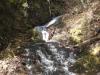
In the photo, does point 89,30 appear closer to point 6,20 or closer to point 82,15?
point 82,15

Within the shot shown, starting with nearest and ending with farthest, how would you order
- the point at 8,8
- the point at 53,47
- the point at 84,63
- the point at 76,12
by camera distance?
the point at 84,63 → the point at 53,47 → the point at 8,8 → the point at 76,12

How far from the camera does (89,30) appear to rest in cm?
1157

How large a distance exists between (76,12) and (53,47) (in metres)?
3.64

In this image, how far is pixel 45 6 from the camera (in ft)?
44.2

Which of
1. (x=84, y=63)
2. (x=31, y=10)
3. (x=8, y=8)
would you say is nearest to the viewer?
(x=84, y=63)

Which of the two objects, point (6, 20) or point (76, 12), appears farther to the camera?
point (76, 12)

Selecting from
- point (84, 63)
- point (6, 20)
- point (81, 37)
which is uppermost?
point (6, 20)

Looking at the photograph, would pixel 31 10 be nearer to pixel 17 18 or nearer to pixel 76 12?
pixel 17 18

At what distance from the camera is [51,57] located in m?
10.2

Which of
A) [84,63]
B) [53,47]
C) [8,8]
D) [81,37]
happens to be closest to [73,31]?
[81,37]

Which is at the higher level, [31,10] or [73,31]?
[31,10]

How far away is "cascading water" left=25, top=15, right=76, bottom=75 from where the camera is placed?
963cm

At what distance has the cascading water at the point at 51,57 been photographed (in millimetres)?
9633

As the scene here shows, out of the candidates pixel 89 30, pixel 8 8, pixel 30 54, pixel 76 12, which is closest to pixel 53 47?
pixel 30 54
